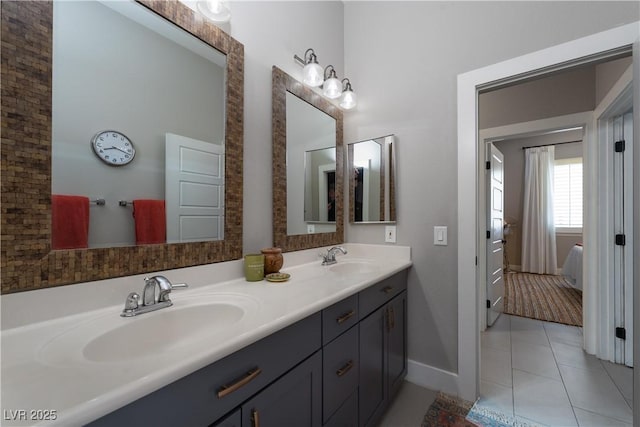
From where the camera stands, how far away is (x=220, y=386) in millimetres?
649

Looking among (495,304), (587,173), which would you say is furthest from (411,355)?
(587,173)

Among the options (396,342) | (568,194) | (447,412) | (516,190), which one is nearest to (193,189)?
(396,342)

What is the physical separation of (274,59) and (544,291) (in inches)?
184

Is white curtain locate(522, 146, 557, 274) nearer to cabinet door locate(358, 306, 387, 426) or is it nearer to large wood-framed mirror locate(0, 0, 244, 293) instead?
cabinet door locate(358, 306, 387, 426)

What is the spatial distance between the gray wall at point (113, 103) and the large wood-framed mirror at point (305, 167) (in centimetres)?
55

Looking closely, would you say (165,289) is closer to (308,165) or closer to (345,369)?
(345,369)

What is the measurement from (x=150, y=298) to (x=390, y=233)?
152 centimetres

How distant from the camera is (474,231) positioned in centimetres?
159

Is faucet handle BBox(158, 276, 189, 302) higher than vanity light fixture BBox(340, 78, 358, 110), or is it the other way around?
vanity light fixture BBox(340, 78, 358, 110)

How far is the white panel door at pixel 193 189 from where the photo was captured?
1.07 meters

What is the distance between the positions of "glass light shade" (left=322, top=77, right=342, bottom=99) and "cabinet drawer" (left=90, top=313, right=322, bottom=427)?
5.08 ft

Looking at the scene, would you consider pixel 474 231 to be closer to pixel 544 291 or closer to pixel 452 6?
pixel 452 6

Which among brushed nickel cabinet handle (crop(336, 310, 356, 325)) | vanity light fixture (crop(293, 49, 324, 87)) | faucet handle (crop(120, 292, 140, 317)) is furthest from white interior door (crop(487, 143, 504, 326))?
faucet handle (crop(120, 292, 140, 317))

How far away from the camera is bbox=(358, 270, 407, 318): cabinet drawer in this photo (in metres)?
1.26
